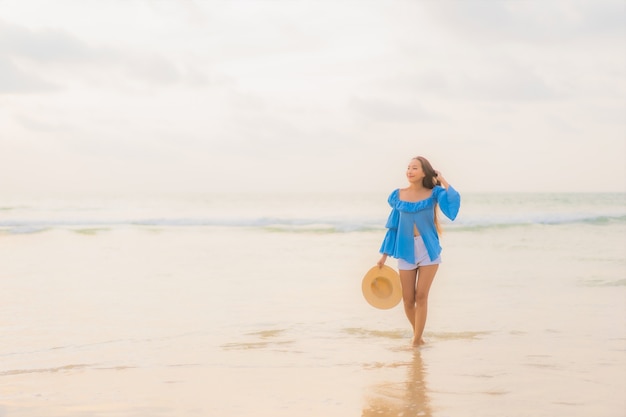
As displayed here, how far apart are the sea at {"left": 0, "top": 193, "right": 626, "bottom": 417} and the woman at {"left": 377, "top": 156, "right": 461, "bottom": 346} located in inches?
22.6

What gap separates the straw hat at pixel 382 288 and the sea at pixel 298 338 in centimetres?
46

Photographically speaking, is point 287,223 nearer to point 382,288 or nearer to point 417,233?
point 382,288

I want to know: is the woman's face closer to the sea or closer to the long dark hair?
the long dark hair

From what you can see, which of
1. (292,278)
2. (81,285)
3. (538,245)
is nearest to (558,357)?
(292,278)

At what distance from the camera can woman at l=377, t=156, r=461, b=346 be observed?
22.7 ft

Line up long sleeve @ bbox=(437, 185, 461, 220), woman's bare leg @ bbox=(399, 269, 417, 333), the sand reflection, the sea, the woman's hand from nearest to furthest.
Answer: the sand reflection, the sea, long sleeve @ bbox=(437, 185, 461, 220), the woman's hand, woman's bare leg @ bbox=(399, 269, 417, 333)

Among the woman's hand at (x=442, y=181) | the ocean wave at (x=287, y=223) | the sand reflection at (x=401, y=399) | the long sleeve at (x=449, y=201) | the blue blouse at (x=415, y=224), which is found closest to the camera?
the sand reflection at (x=401, y=399)

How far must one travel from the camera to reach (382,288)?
24.4ft

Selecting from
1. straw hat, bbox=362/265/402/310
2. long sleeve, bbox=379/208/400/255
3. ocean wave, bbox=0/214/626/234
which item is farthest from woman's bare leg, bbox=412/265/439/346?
ocean wave, bbox=0/214/626/234

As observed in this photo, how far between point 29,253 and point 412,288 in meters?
12.5

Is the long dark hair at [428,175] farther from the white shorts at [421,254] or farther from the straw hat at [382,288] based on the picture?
the straw hat at [382,288]

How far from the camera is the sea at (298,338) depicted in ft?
17.0

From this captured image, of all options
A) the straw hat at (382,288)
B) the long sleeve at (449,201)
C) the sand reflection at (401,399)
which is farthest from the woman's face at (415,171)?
the sand reflection at (401,399)

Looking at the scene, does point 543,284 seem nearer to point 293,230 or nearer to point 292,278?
point 292,278
